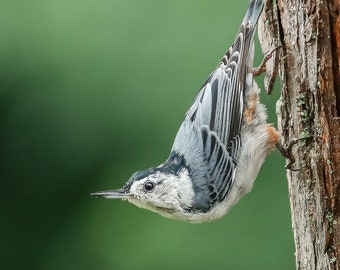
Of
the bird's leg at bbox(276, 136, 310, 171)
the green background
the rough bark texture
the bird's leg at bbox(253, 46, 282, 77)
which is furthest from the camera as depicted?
the green background

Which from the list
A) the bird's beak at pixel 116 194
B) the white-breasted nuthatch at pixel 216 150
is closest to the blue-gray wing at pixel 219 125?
the white-breasted nuthatch at pixel 216 150

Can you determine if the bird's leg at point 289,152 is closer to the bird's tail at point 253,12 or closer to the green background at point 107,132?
the green background at point 107,132

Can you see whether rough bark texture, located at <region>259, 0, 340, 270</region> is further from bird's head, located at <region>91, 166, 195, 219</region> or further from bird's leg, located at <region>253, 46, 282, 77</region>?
bird's head, located at <region>91, 166, 195, 219</region>

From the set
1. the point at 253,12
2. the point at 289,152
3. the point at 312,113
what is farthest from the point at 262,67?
the point at 312,113

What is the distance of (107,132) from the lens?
4723 millimetres

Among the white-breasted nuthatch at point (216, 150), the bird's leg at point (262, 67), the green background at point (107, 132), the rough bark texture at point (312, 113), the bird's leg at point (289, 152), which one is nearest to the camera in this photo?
the rough bark texture at point (312, 113)

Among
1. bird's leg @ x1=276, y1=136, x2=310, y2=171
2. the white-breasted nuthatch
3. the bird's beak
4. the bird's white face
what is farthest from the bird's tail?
the bird's beak

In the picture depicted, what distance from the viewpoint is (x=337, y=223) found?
3730 mm

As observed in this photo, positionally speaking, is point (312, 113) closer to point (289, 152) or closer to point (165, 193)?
point (289, 152)

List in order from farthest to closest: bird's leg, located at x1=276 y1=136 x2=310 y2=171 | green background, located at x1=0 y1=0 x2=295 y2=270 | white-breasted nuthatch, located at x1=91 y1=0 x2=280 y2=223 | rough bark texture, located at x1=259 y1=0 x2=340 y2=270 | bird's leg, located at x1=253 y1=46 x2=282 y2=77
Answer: green background, located at x1=0 y1=0 x2=295 y2=270, white-breasted nuthatch, located at x1=91 y1=0 x2=280 y2=223, bird's leg, located at x1=253 y1=46 x2=282 y2=77, bird's leg, located at x1=276 y1=136 x2=310 y2=171, rough bark texture, located at x1=259 y1=0 x2=340 y2=270

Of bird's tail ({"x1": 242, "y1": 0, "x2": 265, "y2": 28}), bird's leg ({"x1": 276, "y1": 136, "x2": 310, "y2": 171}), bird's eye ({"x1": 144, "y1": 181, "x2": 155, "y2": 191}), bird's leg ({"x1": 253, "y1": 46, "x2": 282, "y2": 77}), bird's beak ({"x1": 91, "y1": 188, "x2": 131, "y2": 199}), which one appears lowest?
bird's beak ({"x1": 91, "y1": 188, "x2": 131, "y2": 199})

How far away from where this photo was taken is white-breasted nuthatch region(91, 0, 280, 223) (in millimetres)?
4188

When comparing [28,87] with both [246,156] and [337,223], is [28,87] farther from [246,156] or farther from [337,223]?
[337,223]

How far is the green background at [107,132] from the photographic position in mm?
4461
